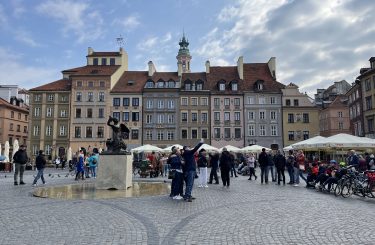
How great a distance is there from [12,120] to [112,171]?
193 feet

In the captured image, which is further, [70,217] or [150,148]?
[150,148]

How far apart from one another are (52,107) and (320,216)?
174 feet

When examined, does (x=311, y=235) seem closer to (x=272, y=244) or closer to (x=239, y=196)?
(x=272, y=244)

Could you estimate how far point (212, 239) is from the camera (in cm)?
643

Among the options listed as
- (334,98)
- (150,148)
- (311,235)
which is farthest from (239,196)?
(334,98)

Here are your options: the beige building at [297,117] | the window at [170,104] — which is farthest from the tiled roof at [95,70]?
the beige building at [297,117]

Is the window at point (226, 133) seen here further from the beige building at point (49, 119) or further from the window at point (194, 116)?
the beige building at point (49, 119)

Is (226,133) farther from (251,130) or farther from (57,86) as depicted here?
(57,86)

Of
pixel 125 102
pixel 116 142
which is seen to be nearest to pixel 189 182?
pixel 116 142

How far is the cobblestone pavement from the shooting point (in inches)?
255

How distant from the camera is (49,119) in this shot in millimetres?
54625

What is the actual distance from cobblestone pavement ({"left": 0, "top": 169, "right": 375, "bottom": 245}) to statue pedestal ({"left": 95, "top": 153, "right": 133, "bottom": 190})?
315cm

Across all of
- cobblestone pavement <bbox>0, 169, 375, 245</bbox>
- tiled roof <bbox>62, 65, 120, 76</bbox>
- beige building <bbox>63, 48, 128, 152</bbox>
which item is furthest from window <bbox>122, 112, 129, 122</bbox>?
cobblestone pavement <bbox>0, 169, 375, 245</bbox>

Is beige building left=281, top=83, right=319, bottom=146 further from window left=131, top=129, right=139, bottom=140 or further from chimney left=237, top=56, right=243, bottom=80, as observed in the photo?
window left=131, top=129, right=139, bottom=140
